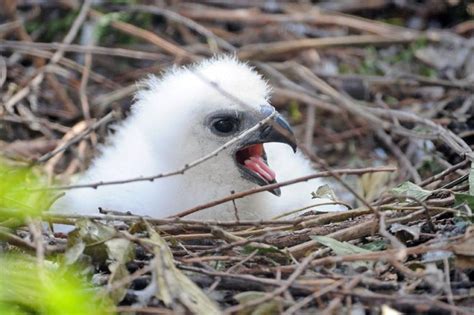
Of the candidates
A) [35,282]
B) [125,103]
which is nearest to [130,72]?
[125,103]

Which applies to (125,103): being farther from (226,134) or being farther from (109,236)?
(109,236)

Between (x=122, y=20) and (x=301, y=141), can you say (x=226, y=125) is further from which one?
(x=122, y=20)

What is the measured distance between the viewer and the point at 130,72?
5285 mm

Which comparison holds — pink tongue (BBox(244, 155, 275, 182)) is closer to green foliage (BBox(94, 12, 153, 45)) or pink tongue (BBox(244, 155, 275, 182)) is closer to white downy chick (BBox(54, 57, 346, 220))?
white downy chick (BBox(54, 57, 346, 220))

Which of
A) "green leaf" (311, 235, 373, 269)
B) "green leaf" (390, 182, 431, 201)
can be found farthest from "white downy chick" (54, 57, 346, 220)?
"green leaf" (311, 235, 373, 269)

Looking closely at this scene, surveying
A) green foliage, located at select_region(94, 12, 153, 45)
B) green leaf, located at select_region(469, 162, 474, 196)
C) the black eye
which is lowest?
green leaf, located at select_region(469, 162, 474, 196)

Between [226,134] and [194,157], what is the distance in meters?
0.15

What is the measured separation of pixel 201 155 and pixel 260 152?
0.73ft

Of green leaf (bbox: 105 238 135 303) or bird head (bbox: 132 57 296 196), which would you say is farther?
bird head (bbox: 132 57 296 196)

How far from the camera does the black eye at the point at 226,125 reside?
11.2ft

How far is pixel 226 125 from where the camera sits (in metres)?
3.41

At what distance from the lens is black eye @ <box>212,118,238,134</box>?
3408 mm

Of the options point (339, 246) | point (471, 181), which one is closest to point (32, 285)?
point (339, 246)

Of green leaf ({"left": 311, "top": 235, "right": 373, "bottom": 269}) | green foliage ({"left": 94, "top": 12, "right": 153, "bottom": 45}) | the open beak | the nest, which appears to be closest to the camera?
the nest
